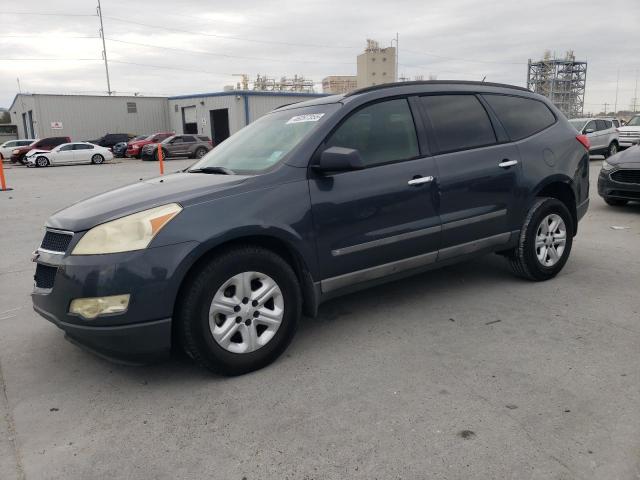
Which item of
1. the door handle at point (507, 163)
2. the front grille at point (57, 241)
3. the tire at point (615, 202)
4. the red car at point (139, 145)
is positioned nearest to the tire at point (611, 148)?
the tire at point (615, 202)

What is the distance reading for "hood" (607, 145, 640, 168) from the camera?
8163mm

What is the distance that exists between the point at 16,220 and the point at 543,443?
9291 millimetres

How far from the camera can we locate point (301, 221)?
327cm

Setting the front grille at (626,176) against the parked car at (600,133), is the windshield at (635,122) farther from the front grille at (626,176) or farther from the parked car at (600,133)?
the front grille at (626,176)

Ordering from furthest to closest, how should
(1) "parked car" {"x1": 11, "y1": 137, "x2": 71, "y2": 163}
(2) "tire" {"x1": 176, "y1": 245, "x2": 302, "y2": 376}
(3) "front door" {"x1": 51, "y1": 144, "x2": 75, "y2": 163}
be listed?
(1) "parked car" {"x1": 11, "y1": 137, "x2": 71, "y2": 163}, (3) "front door" {"x1": 51, "y1": 144, "x2": 75, "y2": 163}, (2) "tire" {"x1": 176, "y1": 245, "x2": 302, "y2": 376}

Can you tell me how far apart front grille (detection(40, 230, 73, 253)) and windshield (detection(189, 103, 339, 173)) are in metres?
1.16

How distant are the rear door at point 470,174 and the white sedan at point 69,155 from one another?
28058 mm

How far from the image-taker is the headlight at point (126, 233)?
2834 mm

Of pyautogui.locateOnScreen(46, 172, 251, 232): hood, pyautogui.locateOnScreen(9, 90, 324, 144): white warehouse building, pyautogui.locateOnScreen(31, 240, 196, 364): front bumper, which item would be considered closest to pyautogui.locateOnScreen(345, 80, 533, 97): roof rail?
pyautogui.locateOnScreen(46, 172, 251, 232): hood

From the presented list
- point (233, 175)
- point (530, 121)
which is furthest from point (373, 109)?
point (530, 121)

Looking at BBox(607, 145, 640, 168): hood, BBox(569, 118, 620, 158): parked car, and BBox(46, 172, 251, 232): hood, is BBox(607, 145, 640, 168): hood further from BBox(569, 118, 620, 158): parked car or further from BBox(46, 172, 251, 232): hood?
BBox(569, 118, 620, 158): parked car

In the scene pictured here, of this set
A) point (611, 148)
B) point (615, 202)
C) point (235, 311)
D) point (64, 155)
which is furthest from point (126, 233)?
point (64, 155)

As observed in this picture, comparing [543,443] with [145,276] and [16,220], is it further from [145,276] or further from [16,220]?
[16,220]

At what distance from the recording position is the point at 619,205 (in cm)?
918
